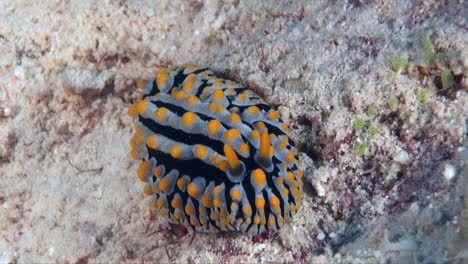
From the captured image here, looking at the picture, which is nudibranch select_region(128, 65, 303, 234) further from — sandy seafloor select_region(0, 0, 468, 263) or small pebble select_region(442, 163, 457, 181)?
small pebble select_region(442, 163, 457, 181)

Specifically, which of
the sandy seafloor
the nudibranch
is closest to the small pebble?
the sandy seafloor

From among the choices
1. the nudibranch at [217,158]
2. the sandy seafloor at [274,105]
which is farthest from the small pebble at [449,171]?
the nudibranch at [217,158]

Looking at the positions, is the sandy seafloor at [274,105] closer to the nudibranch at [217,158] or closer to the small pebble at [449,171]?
the small pebble at [449,171]

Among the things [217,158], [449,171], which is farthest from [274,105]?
[449,171]

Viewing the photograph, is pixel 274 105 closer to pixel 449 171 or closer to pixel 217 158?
pixel 217 158

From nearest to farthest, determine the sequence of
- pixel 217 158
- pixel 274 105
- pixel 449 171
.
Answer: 1. pixel 449 171
2. pixel 217 158
3. pixel 274 105

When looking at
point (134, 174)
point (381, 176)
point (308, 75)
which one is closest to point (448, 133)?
point (381, 176)
